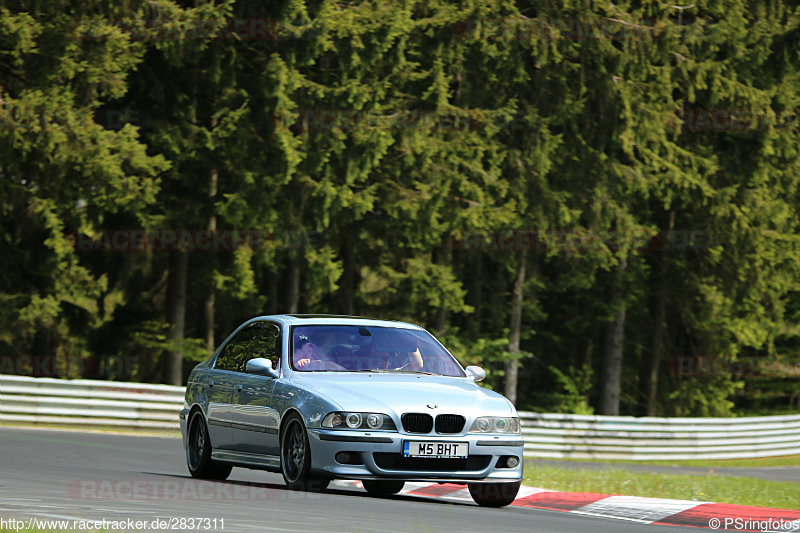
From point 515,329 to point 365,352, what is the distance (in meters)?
26.0

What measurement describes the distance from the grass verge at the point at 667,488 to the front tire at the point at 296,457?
3416 millimetres

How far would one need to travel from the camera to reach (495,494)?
10516 mm

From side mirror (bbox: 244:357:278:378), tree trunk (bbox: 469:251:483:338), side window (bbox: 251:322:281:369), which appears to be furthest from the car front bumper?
tree trunk (bbox: 469:251:483:338)

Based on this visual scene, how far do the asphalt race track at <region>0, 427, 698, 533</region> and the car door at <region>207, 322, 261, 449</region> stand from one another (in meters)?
Result: 0.47

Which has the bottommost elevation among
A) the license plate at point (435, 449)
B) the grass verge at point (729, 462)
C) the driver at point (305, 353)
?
the grass verge at point (729, 462)

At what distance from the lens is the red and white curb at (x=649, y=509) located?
9.66 meters

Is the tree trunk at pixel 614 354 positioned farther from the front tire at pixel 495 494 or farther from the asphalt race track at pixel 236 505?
the front tire at pixel 495 494

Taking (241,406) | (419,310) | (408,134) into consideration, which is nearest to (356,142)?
(408,134)

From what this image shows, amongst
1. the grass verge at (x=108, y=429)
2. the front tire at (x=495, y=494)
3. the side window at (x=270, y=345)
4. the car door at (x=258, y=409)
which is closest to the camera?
the front tire at (x=495, y=494)

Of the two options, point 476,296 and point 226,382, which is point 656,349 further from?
point 226,382

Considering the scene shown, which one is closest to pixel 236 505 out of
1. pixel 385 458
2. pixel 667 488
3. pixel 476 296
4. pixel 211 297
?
pixel 385 458

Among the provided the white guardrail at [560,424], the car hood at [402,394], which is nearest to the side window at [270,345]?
the car hood at [402,394]

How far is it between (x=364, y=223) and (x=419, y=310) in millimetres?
4320

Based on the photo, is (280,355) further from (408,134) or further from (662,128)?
(662,128)
